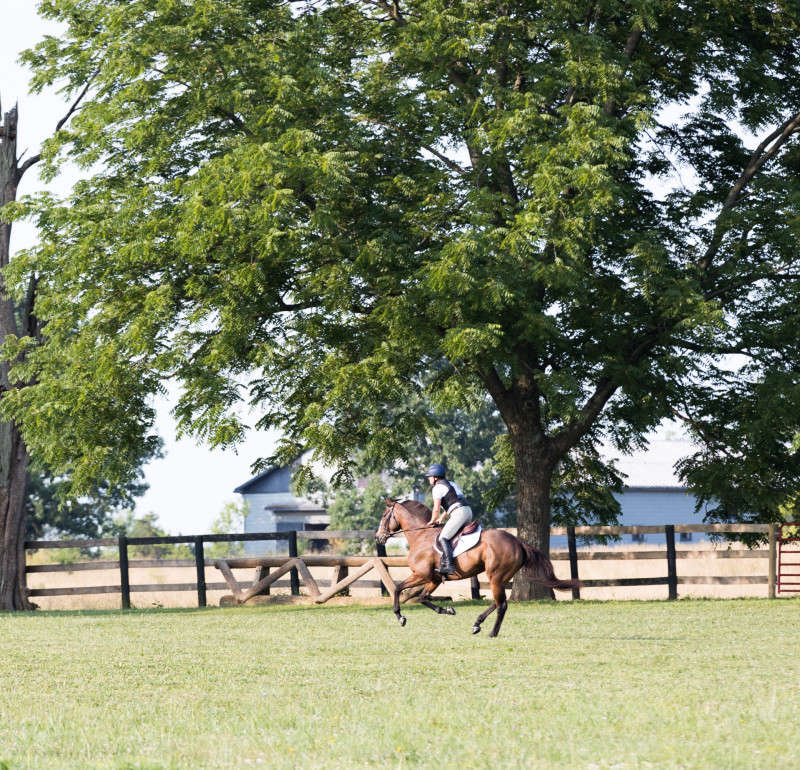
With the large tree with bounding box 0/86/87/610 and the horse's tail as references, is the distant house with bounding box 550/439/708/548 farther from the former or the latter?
the horse's tail

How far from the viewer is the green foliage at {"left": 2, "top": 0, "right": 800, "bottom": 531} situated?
2203 centimetres

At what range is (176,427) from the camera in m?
24.5

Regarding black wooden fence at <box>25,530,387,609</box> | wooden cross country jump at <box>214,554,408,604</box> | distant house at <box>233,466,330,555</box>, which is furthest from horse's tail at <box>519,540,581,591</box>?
distant house at <box>233,466,330,555</box>

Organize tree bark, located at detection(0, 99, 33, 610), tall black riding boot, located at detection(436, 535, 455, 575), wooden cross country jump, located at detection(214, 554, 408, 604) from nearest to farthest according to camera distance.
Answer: tall black riding boot, located at detection(436, 535, 455, 575) → wooden cross country jump, located at detection(214, 554, 408, 604) → tree bark, located at detection(0, 99, 33, 610)

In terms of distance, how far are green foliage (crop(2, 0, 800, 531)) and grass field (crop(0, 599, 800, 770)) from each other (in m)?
5.95

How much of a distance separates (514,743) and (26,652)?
9.53m

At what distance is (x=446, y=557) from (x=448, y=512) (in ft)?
1.97

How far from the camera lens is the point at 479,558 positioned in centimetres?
1634

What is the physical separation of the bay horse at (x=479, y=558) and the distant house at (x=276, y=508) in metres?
59.0

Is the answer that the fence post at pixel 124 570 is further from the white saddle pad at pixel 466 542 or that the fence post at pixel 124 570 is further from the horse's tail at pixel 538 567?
the horse's tail at pixel 538 567

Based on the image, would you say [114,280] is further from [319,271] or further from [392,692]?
[392,692]

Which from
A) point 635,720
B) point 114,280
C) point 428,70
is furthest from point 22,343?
point 635,720

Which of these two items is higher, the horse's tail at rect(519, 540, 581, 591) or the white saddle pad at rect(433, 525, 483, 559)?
the white saddle pad at rect(433, 525, 483, 559)

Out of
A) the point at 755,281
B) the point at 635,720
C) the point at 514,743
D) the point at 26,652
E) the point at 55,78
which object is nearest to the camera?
the point at 514,743
